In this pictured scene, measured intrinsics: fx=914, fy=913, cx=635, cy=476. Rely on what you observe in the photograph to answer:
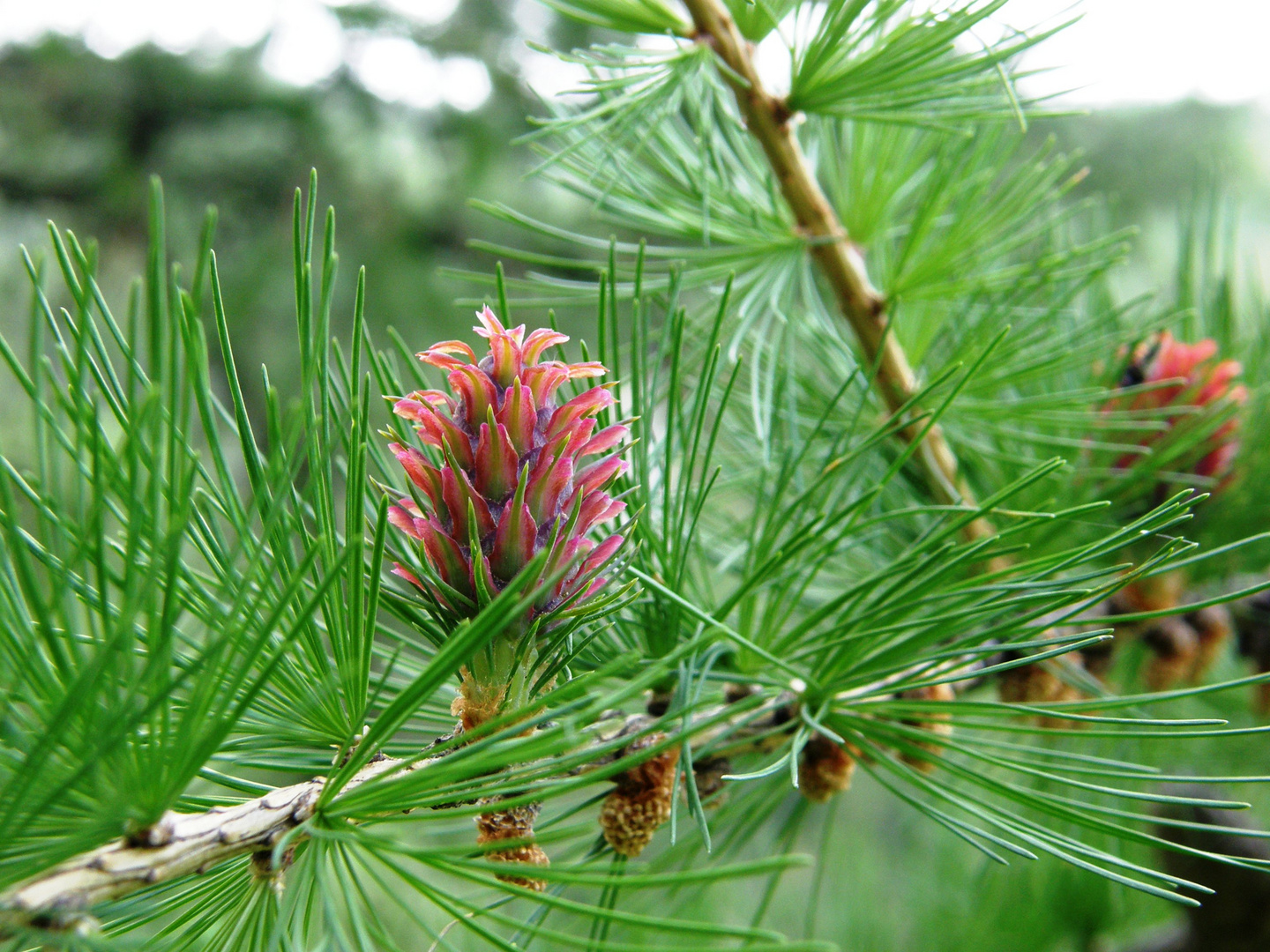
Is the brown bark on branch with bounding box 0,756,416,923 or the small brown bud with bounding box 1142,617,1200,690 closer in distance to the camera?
the brown bark on branch with bounding box 0,756,416,923

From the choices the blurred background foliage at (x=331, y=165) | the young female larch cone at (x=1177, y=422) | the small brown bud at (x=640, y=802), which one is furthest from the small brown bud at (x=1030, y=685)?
the blurred background foliage at (x=331, y=165)

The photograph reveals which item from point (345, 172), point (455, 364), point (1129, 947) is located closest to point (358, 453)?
point (455, 364)

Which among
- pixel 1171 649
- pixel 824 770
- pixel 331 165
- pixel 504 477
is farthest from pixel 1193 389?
pixel 331 165

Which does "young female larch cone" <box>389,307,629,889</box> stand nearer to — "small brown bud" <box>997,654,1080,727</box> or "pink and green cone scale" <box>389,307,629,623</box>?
"pink and green cone scale" <box>389,307,629,623</box>

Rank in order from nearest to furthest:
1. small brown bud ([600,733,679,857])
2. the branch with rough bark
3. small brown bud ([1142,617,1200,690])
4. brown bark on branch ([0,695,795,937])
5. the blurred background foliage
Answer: brown bark on branch ([0,695,795,937]) → small brown bud ([600,733,679,857]) → the branch with rough bark → small brown bud ([1142,617,1200,690]) → the blurred background foliage

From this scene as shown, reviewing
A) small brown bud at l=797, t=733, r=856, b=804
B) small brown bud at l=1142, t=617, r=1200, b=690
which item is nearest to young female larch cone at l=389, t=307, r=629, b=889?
small brown bud at l=797, t=733, r=856, b=804

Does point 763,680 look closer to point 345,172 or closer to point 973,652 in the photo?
point 973,652

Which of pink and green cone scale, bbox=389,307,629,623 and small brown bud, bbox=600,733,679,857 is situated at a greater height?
pink and green cone scale, bbox=389,307,629,623

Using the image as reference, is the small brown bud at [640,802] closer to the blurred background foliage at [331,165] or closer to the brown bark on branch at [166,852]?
the brown bark on branch at [166,852]
